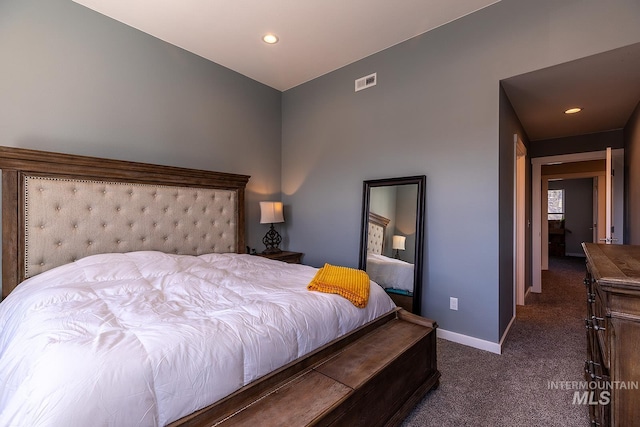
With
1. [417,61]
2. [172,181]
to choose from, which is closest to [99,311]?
[172,181]

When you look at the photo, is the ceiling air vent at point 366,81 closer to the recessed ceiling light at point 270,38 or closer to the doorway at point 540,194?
the recessed ceiling light at point 270,38

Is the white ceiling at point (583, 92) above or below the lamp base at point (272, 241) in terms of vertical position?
above

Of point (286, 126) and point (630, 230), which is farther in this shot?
point (286, 126)

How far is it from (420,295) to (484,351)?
0.67 metres

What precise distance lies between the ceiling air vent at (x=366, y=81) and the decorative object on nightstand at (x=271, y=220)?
1.70 metres

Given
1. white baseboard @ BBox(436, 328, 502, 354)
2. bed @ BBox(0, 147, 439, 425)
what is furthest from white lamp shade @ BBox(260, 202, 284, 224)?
white baseboard @ BBox(436, 328, 502, 354)

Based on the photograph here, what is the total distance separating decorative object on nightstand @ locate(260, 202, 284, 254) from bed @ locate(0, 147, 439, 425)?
86 centimetres

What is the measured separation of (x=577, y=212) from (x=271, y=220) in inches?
367

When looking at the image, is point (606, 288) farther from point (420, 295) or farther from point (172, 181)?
point (172, 181)

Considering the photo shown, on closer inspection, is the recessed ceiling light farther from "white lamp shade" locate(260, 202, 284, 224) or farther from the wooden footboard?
the wooden footboard

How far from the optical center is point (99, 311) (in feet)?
4.40

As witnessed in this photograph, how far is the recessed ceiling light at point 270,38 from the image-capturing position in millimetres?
2797

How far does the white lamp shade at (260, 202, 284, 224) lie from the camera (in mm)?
3588

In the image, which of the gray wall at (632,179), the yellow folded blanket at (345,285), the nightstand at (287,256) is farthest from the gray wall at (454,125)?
the gray wall at (632,179)
